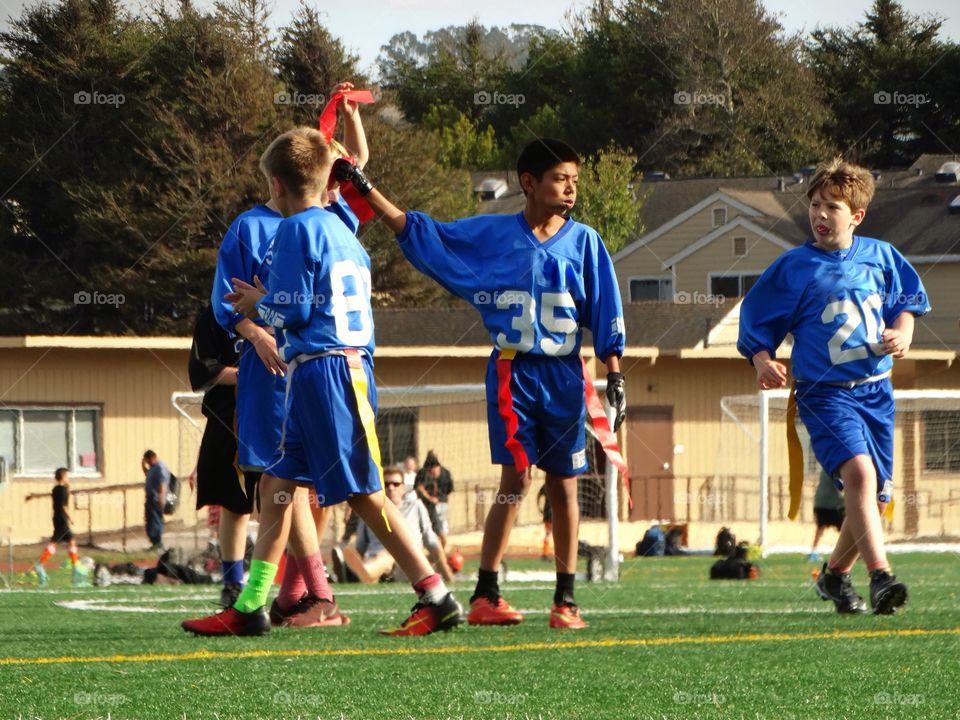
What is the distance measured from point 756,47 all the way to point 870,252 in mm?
52915

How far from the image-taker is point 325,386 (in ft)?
A: 19.7

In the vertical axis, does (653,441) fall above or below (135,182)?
below

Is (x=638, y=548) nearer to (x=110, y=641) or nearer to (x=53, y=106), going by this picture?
(x=110, y=641)

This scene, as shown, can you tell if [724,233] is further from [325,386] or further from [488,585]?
[325,386]

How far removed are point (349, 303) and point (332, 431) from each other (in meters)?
0.49

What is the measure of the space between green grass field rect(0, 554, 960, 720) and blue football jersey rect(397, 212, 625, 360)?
3.96 ft

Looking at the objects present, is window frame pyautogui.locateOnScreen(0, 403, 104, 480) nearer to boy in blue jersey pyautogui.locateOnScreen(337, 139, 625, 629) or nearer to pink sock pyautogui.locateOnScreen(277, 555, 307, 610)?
pink sock pyautogui.locateOnScreen(277, 555, 307, 610)

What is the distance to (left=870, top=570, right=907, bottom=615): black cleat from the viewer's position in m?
6.62

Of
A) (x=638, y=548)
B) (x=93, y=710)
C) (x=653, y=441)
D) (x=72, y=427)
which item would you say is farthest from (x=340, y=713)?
(x=653, y=441)

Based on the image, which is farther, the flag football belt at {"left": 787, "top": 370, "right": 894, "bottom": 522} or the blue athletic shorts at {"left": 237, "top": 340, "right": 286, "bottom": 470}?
the flag football belt at {"left": 787, "top": 370, "right": 894, "bottom": 522}

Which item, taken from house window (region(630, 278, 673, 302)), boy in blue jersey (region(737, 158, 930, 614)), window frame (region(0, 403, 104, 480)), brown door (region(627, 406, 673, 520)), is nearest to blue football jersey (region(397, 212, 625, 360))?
boy in blue jersey (region(737, 158, 930, 614))

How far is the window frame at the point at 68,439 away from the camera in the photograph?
27391 mm

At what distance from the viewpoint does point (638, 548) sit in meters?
22.3

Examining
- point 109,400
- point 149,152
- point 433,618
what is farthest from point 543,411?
point 149,152
